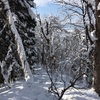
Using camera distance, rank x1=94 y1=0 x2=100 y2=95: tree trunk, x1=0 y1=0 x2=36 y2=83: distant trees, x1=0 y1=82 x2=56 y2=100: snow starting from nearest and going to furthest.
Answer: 1. x1=0 y1=82 x2=56 y2=100: snow
2. x1=94 y1=0 x2=100 y2=95: tree trunk
3. x1=0 y1=0 x2=36 y2=83: distant trees

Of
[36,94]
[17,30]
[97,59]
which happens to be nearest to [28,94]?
[36,94]

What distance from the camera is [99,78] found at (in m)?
9.48

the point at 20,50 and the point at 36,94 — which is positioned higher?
the point at 20,50

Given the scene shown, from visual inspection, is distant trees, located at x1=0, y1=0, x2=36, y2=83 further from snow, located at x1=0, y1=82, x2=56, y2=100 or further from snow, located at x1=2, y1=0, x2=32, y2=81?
snow, located at x1=0, y1=82, x2=56, y2=100

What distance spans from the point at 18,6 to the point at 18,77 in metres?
5.37

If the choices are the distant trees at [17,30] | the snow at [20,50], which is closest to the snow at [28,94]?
the snow at [20,50]

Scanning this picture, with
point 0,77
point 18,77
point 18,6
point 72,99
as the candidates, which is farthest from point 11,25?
point 18,77

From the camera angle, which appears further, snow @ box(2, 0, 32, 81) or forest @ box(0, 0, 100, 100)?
snow @ box(2, 0, 32, 81)

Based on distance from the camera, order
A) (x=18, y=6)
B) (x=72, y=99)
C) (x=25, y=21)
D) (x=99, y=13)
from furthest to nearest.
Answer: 1. (x=25, y=21)
2. (x=18, y=6)
3. (x=99, y=13)
4. (x=72, y=99)

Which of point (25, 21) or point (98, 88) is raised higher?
point (25, 21)

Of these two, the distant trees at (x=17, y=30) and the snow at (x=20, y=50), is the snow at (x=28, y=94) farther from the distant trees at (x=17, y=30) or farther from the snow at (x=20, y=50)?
the distant trees at (x=17, y=30)

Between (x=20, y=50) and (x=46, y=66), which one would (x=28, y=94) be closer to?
(x=46, y=66)

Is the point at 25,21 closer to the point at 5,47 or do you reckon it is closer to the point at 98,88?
the point at 5,47

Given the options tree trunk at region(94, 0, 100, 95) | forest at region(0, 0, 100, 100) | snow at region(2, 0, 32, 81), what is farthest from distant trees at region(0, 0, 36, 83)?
tree trunk at region(94, 0, 100, 95)
